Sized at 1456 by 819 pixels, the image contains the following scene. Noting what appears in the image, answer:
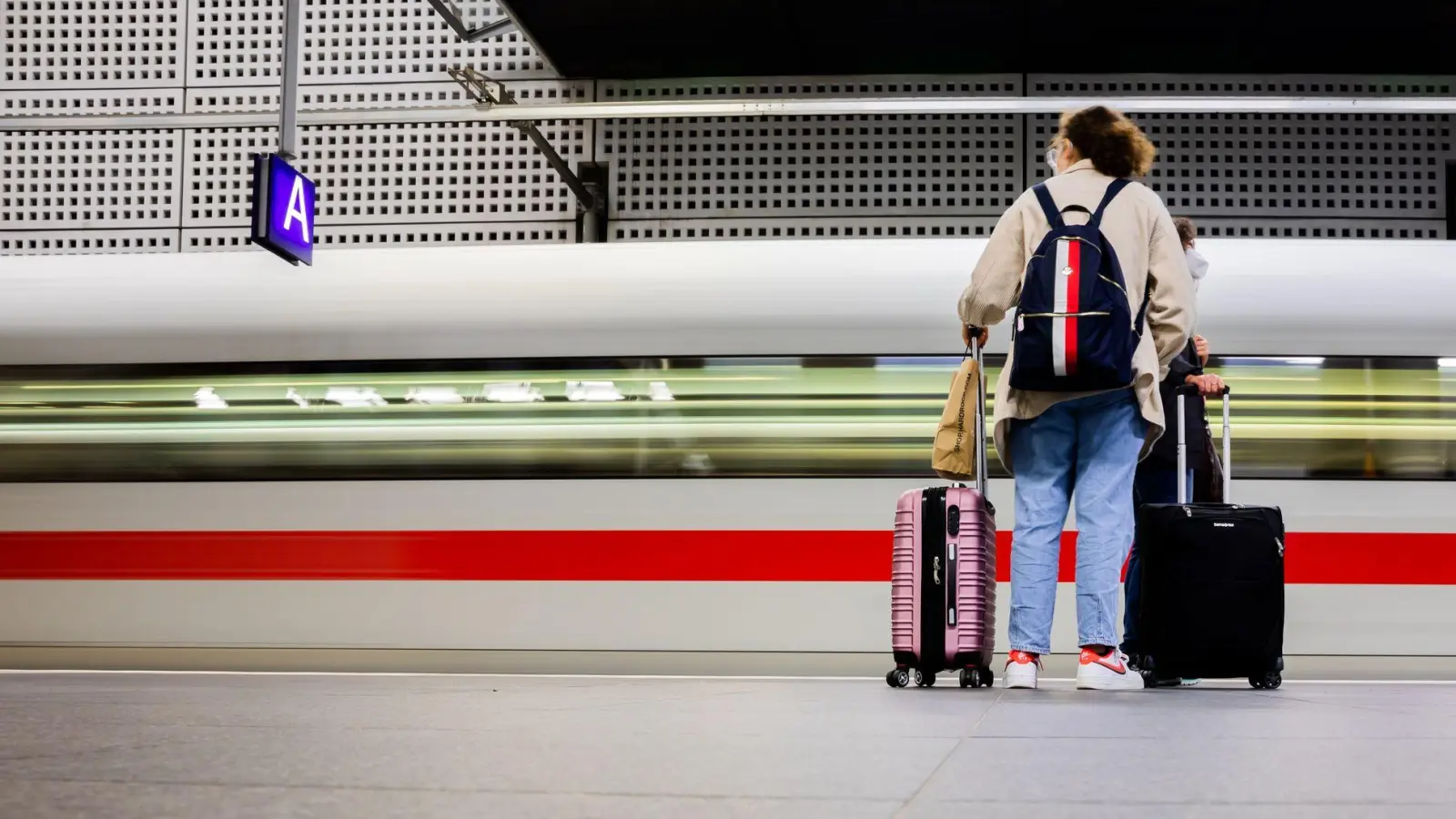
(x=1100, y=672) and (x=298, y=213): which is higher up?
(x=298, y=213)

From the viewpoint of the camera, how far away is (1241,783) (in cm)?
169

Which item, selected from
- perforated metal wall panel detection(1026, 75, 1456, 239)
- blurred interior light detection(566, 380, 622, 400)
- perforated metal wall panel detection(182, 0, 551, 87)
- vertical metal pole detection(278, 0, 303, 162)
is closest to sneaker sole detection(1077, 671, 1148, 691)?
blurred interior light detection(566, 380, 622, 400)

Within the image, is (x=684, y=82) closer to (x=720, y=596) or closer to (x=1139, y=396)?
(x=720, y=596)

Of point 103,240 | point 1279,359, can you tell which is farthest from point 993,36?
point 103,240

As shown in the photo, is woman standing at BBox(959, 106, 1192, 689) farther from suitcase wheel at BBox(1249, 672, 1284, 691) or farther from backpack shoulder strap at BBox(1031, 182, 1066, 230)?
suitcase wheel at BBox(1249, 672, 1284, 691)

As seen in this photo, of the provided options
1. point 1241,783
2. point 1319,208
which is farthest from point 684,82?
point 1241,783

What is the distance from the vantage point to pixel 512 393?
5996 millimetres

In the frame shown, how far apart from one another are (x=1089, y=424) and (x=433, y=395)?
121 inches

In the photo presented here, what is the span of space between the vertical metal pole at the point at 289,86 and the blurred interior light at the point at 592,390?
243cm

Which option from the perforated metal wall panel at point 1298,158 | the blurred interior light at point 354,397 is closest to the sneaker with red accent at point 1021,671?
the blurred interior light at point 354,397

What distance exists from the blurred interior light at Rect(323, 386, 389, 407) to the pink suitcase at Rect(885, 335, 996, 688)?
2.81 meters

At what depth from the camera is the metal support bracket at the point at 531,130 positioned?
30.9 feet

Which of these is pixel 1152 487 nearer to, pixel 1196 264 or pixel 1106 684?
pixel 1196 264

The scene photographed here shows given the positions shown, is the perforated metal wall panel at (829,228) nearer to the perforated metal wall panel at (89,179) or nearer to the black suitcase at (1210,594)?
the perforated metal wall panel at (89,179)
